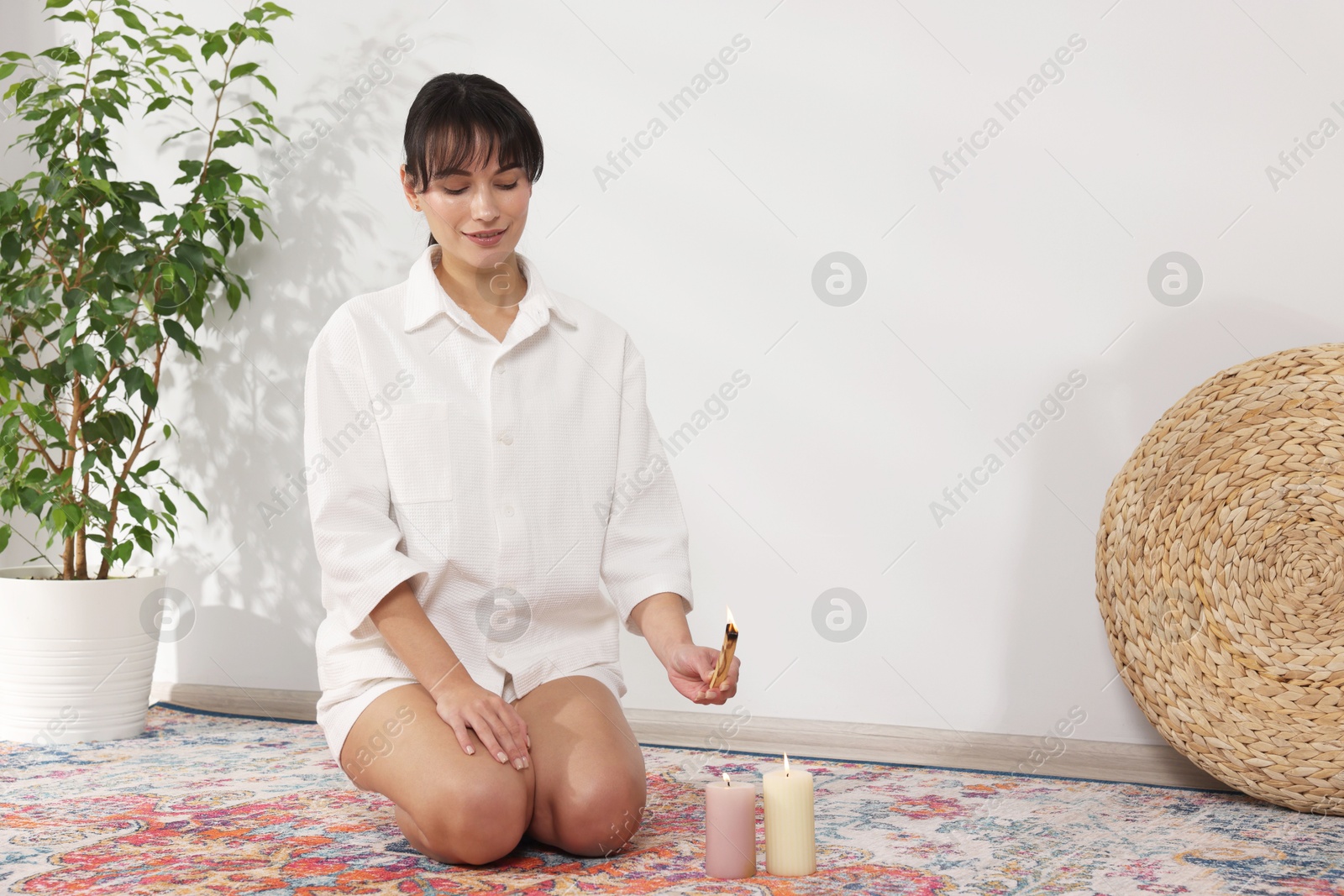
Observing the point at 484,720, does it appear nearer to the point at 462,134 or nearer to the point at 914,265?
the point at 462,134

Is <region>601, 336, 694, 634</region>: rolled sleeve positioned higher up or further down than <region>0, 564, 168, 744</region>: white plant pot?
higher up

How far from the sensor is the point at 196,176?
2637mm

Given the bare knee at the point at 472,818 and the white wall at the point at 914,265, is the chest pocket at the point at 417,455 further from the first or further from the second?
the white wall at the point at 914,265

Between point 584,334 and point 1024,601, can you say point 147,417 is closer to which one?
point 584,334

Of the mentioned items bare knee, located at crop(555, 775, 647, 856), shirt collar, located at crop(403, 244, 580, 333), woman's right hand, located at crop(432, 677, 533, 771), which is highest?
shirt collar, located at crop(403, 244, 580, 333)

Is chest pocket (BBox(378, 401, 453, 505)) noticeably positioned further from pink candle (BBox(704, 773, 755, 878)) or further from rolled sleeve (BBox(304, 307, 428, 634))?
pink candle (BBox(704, 773, 755, 878))

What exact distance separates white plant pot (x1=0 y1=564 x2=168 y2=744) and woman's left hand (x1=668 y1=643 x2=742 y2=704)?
146cm

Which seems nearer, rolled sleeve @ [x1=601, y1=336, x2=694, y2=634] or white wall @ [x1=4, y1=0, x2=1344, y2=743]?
rolled sleeve @ [x1=601, y1=336, x2=694, y2=634]

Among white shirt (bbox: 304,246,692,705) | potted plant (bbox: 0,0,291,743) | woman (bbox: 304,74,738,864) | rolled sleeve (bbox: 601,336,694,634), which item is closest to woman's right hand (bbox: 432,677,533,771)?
woman (bbox: 304,74,738,864)

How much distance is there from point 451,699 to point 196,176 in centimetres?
175

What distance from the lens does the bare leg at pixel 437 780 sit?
137 cm

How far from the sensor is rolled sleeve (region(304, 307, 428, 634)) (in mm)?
1439

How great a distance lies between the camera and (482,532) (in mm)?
1521

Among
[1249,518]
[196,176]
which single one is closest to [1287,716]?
[1249,518]
